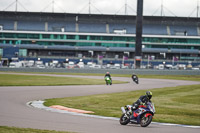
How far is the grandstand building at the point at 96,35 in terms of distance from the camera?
106000mm

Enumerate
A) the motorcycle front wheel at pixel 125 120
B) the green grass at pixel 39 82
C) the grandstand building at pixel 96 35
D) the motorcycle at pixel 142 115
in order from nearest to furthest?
1. the motorcycle at pixel 142 115
2. the motorcycle front wheel at pixel 125 120
3. the green grass at pixel 39 82
4. the grandstand building at pixel 96 35

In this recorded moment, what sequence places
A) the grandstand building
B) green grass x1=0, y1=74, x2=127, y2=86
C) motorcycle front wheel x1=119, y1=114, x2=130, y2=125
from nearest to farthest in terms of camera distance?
motorcycle front wheel x1=119, y1=114, x2=130, y2=125 → green grass x1=0, y1=74, x2=127, y2=86 → the grandstand building

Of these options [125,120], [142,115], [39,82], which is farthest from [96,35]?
[142,115]

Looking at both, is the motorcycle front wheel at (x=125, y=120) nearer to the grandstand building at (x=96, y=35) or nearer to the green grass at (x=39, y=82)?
the green grass at (x=39, y=82)

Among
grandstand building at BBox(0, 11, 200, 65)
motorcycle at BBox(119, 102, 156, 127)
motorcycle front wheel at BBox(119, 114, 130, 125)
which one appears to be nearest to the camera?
motorcycle at BBox(119, 102, 156, 127)

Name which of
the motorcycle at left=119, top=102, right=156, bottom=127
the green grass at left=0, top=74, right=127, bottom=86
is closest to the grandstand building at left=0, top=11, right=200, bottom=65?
the green grass at left=0, top=74, right=127, bottom=86

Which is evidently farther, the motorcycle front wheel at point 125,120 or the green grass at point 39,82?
the green grass at point 39,82

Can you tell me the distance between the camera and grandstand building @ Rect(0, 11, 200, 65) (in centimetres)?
10600

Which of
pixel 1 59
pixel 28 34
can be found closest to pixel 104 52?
pixel 28 34

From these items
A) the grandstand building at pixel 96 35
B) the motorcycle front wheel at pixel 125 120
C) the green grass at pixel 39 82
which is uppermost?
the grandstand building at pixel 96 35

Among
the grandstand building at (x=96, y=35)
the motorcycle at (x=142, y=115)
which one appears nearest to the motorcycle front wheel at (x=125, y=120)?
the motorcycle at (x=142, y=115)

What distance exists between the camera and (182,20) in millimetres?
111562

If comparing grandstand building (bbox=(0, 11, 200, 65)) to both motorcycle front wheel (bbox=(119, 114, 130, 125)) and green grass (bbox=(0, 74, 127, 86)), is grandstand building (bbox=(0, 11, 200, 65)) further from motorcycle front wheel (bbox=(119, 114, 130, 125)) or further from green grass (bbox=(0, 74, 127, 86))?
motorcycle front wheel (bbox=(119, 114, 130, 125))

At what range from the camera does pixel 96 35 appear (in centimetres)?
10675
